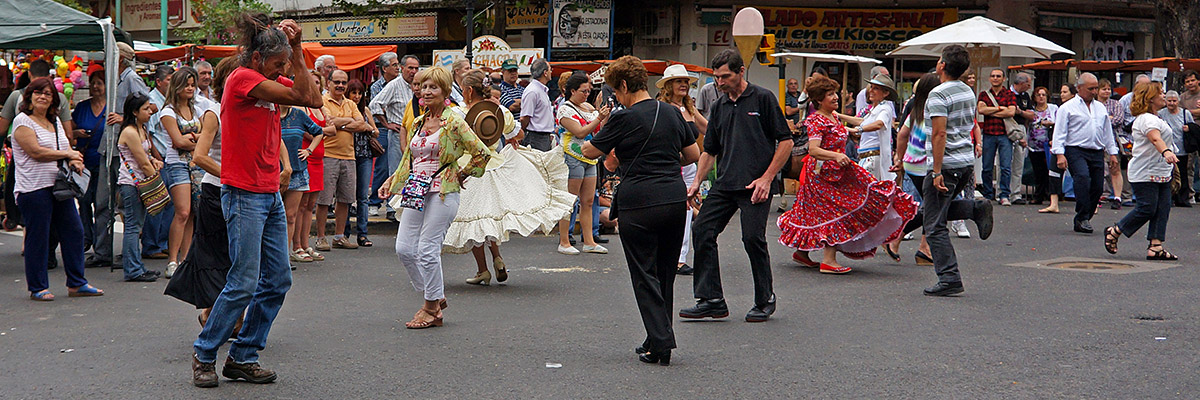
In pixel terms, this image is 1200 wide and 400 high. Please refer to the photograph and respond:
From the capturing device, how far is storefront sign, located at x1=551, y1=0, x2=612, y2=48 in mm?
25656

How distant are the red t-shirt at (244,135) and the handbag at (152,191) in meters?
4.16

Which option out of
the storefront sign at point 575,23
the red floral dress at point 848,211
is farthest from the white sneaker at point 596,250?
the storefront sign at point 575,23

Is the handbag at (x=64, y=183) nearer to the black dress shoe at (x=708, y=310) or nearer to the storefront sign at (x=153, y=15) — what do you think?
the black dress shoe at (x=708, y=310)

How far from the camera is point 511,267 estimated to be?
401 inches

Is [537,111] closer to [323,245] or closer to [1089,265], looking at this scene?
[323,245]

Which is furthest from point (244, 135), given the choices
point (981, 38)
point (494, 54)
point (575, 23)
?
point (575, 23)

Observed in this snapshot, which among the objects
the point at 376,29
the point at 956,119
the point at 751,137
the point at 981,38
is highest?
the point at 376,29

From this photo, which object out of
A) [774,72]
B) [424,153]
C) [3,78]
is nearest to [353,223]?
[3,78]

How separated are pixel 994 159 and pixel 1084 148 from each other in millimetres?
3289

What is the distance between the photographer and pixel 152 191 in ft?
30.4

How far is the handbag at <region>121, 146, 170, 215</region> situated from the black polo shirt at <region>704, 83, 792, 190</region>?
4586mm

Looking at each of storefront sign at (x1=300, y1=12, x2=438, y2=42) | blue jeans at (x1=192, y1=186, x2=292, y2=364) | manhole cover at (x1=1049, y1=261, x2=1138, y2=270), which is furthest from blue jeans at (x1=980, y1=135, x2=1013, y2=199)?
storefront sign at (x1=300, y1=12, x2=438, y2=42)

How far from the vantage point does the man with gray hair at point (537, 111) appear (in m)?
11.9

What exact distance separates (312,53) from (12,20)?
6.43 metres
